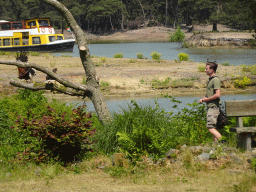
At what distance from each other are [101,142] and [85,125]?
727 mm

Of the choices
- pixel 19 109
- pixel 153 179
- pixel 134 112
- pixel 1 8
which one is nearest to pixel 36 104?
pixel 19 109

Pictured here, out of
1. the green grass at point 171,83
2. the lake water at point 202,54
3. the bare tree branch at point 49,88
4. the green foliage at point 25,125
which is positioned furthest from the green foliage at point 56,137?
the lake water at point 202,54

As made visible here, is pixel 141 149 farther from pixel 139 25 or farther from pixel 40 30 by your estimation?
pixel 139 25

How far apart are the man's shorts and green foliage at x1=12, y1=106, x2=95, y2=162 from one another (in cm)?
233

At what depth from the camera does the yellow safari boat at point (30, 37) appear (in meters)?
49.8

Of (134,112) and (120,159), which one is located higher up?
(134,112)

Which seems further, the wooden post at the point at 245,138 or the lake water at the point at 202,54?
the lake water at the point at 202,54

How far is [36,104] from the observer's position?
11.0 m

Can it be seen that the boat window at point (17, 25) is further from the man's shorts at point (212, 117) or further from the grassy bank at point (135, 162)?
the man's shorts at point (212, 117)

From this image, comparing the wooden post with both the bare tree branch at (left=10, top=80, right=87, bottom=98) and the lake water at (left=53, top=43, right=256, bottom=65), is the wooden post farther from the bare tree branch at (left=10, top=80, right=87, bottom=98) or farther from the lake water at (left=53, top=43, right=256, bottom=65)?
the lake water at (left=53, top=43, right=256, bottom=65)

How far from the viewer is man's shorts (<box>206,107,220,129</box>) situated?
7277 mm

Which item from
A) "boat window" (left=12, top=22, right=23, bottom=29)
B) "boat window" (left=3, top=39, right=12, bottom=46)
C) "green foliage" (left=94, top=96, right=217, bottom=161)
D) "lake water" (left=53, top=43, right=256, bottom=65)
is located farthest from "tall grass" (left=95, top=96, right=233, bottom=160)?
"boat window" (left=3, top=39, right=12, bottom=46)

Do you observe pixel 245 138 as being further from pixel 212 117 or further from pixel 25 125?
pixel 25 125

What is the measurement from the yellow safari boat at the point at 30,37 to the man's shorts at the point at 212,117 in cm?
4455
